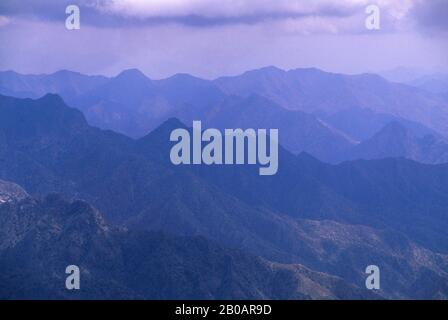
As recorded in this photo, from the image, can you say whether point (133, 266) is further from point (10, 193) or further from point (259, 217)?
point (259, 217)

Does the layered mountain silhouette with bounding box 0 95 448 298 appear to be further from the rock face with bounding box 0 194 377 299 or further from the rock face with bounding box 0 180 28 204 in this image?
the rock face with bounding box 0 194 377 299

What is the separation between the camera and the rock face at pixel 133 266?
314ft

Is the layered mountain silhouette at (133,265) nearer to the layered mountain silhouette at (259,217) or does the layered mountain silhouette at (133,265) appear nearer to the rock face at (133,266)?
the rock face at (133,266)

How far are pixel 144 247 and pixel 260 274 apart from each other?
17.7 m

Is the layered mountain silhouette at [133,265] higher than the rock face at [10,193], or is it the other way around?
the rock face at [10,193]

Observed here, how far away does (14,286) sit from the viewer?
87.6 metres

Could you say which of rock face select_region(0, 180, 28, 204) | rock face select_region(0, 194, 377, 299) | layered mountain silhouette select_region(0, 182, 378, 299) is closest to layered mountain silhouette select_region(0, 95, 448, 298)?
rock face select_region(0, 180, 28, 204)

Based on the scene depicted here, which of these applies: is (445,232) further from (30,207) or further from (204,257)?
(30,207)

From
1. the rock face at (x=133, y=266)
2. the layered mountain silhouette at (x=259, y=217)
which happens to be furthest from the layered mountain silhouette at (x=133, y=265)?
the layered mountain silhouette at (x=259, y=217)

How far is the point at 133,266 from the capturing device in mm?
104375

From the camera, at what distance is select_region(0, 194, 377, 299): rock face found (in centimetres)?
9575
